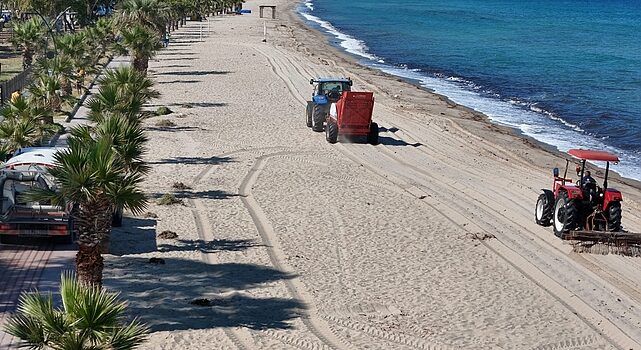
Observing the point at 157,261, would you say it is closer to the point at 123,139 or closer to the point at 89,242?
the point at 123,139

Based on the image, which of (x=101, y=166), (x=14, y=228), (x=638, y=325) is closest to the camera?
(x=101, y=166)

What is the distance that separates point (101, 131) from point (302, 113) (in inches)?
792

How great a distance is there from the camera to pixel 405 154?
29078 mm

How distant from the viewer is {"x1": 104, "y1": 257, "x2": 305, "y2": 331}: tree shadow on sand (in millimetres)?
14422

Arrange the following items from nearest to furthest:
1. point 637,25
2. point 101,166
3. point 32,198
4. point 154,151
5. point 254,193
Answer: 1. point 101,166
2. point 32,198
3. point 254,193
4. point 154,151
5. point 637,25

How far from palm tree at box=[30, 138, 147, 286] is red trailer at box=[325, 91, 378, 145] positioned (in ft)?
53.7

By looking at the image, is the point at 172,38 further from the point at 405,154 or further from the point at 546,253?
the point at 546,253

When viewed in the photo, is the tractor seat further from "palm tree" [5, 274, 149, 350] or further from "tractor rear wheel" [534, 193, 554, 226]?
"palm tree" [5, 274, 149, 350]

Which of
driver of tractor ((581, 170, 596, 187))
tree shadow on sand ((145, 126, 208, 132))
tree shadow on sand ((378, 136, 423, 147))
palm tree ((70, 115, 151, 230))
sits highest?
palm tree ((70, 115, 151, 230))

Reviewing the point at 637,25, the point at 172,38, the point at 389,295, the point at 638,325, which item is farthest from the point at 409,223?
the point at 637,25

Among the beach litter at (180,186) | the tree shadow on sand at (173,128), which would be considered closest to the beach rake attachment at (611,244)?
the beach litter at (180,186)

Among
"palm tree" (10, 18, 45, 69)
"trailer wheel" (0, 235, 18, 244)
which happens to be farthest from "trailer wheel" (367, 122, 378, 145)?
"palm tree" (10, 18, 45, 69)

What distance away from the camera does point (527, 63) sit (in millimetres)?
64500

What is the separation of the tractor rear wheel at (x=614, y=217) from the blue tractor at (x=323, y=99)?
13425mm
